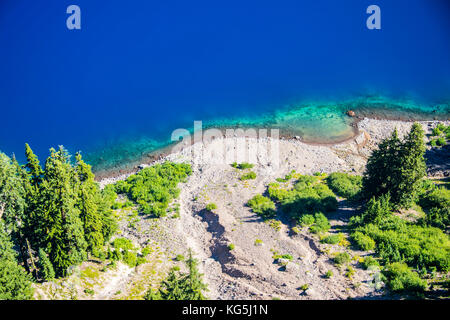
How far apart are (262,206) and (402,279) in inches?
777

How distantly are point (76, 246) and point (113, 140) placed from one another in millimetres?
41763

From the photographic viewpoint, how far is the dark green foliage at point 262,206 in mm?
48906

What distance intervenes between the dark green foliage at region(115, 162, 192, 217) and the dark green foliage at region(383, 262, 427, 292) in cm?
2909

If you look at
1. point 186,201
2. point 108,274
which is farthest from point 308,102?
point 108,274

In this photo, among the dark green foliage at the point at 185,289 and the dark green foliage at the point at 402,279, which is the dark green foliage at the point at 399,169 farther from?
the dark green foliage at the point at 185,289

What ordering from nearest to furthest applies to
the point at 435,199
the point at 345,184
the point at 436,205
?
1. the point at 436,205
2. the point at 435,199
3. the point at 345,184

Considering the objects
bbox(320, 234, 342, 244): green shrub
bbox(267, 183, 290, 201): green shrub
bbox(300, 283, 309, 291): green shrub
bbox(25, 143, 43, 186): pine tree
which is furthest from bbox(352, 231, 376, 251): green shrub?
bbox(25, 143, 43, 186): pine tree

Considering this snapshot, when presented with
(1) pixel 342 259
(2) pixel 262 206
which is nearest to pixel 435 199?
(1) pixel 342 259

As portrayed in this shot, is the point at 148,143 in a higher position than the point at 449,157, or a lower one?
higher

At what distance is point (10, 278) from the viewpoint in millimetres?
32250

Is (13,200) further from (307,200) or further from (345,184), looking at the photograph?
(345,184)

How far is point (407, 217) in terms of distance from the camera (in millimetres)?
46281

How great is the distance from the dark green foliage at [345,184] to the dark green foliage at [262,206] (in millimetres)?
9996
